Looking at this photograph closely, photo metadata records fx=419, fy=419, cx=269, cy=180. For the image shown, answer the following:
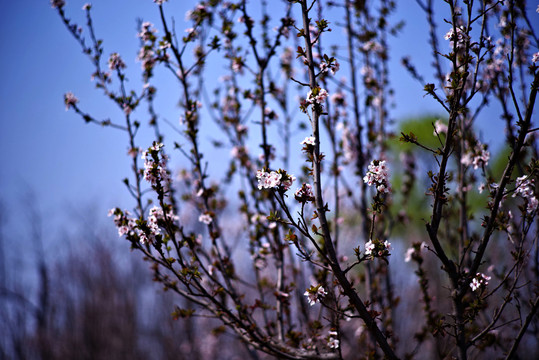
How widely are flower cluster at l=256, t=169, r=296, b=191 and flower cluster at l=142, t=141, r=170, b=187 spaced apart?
0.66m

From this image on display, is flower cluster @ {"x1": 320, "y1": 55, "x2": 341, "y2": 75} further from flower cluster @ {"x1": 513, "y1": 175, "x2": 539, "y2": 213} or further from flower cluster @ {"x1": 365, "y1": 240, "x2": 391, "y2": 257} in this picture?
flower cluster @ {"x1": 513, "y1": 175, "x2": 539, "y2": 213}

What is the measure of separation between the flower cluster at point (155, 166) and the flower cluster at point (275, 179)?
2.17 ft

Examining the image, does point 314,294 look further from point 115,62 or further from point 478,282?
point 115,62

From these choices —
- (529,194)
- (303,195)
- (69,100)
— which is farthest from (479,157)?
(69,100)

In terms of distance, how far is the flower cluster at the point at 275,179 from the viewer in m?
2.12

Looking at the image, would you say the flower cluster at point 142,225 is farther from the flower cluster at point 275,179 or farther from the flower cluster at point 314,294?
the flower cluster at point 314,294

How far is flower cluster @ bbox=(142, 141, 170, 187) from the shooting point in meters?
2.44

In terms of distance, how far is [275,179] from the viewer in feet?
6.97

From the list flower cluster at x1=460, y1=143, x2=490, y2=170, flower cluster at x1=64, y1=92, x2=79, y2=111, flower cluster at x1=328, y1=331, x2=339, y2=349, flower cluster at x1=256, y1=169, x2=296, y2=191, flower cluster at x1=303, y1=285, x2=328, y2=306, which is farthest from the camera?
flower cluster at x1=64, y1=92, x2=79, y2=111

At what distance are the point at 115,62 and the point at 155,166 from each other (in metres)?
1.76

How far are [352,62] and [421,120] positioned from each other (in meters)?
16.7

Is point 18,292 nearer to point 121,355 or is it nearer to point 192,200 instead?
point 121,355

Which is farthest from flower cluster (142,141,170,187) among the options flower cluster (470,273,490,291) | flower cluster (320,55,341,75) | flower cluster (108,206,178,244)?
flower cluster (470,273,490,291)

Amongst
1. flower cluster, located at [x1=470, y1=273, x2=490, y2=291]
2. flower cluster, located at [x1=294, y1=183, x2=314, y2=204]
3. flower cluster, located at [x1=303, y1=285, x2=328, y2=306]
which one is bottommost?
flower cluster, located at [x1=303, y1=285, x2=328, y2=306]
